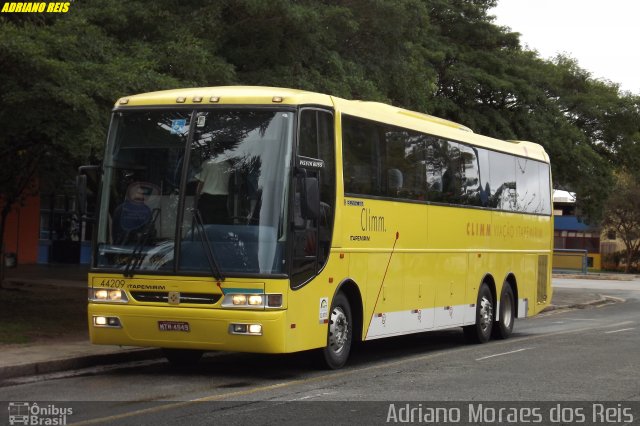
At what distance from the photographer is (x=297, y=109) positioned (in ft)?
42.7

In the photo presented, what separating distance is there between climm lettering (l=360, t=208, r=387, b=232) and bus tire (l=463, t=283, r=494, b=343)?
180 inches

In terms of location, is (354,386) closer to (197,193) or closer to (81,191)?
(197,193)

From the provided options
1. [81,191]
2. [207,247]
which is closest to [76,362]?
[81,191]

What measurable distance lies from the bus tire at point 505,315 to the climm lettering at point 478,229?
1464 mm

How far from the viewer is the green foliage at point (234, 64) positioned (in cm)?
1588

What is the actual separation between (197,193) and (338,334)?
279 cm

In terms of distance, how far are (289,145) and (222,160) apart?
824 millimetres

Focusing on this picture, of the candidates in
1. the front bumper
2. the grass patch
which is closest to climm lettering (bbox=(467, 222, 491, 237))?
the grass patch

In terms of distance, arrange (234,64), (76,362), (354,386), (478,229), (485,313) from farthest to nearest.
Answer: (234,64)
(485,313)
(478,229)
(76,362)
(354,386)

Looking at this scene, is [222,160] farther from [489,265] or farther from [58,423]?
[489,265]

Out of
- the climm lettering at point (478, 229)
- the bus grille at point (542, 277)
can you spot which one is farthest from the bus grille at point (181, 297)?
the bus grille at point (542, 277)

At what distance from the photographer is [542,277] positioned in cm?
2281

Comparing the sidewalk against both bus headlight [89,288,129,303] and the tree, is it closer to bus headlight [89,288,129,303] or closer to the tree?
bus headlight [89,288,129,303]

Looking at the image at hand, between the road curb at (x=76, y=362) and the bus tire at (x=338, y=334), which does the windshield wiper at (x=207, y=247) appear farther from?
the road curb at (x=76, y=362)
